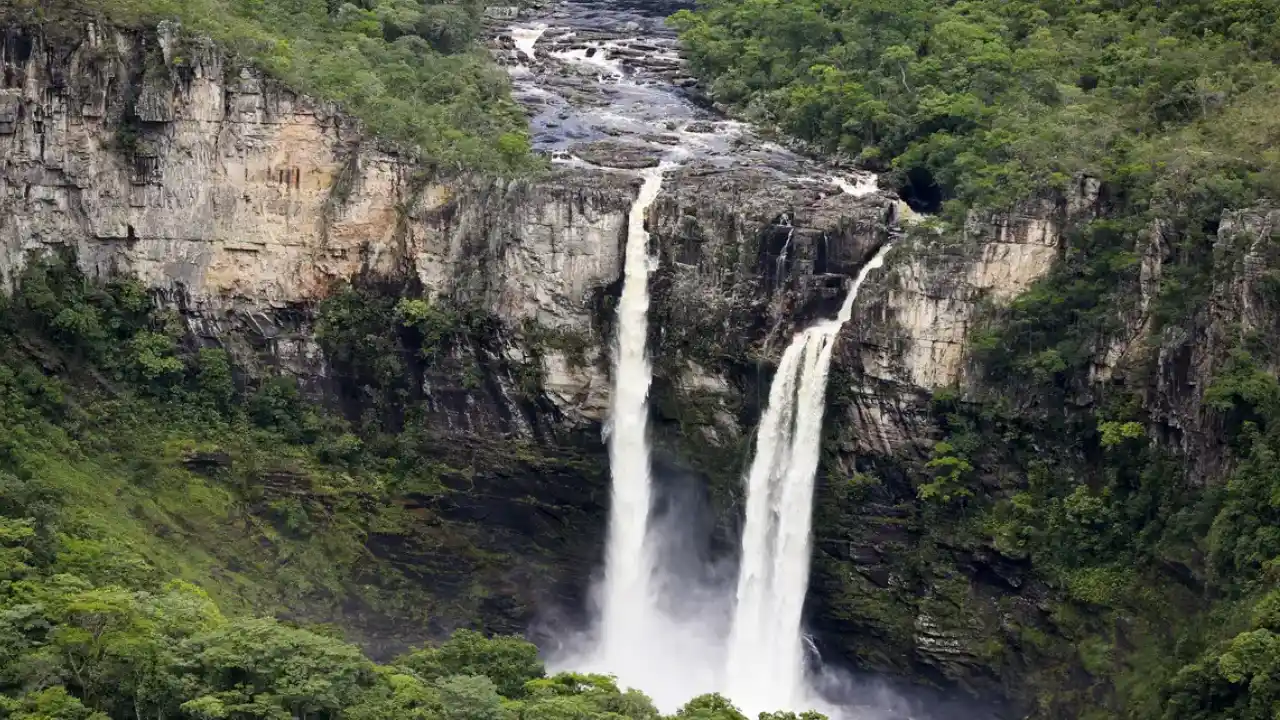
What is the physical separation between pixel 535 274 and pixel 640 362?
3.15 meters

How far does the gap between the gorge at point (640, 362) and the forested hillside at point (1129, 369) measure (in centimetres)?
10

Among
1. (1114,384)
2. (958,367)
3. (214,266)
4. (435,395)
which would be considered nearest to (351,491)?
(435,395)

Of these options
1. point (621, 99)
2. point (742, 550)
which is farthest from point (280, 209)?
point (621, 99)

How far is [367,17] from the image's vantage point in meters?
58.5

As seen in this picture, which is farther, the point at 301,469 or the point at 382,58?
the point at 382,58

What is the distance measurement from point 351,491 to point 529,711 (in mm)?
13797

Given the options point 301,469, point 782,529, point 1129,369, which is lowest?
point 782,529

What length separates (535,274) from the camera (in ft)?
163

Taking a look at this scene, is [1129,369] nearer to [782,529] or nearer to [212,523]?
[782,529]

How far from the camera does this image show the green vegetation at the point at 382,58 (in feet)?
164

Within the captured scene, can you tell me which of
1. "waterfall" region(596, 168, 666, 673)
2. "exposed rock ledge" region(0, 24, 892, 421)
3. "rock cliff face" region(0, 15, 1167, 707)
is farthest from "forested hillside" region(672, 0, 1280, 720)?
"waterfall" region(596, 168, 666, 673)

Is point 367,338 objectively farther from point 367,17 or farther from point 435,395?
point 367,17

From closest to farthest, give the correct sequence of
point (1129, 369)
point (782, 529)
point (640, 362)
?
point (1129, 369)
point (782, 529)
point (640, 362)

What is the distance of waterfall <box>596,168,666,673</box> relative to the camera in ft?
163
